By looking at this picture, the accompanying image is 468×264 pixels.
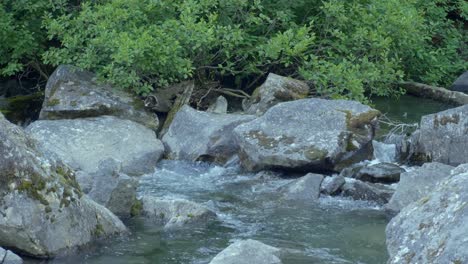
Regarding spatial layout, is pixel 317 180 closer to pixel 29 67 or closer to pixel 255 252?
pixel 255 252

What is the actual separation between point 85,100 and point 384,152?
4.67 m

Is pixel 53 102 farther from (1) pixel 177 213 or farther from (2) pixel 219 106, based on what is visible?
(1) pixel 177 213

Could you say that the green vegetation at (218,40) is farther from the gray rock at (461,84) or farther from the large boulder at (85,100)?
the gray rock at (461,84)

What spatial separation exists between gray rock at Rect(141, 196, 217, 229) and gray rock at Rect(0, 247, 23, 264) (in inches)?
79.7

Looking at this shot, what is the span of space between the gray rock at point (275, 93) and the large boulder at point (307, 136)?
1.44 metres

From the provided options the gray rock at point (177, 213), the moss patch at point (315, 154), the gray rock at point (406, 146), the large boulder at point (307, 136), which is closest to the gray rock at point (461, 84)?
the gray rock at point (406, 146)

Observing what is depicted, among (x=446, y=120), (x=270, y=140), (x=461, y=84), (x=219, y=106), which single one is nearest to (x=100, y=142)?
(x=270, y=140)

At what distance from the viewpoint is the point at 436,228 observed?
18.4ft

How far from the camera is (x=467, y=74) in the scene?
747 inches

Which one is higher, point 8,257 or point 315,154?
point 8,257

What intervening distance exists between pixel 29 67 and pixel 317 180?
25.1ft

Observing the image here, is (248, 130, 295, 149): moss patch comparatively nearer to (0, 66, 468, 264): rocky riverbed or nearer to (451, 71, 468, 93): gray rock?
(0, 66, 468, 264): rocky riverbed

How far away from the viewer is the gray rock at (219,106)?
50.5 ft

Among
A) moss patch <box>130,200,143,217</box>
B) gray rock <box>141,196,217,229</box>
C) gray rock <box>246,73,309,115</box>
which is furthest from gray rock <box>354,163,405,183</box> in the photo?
moss patch <box>130,200,143,217</box>
